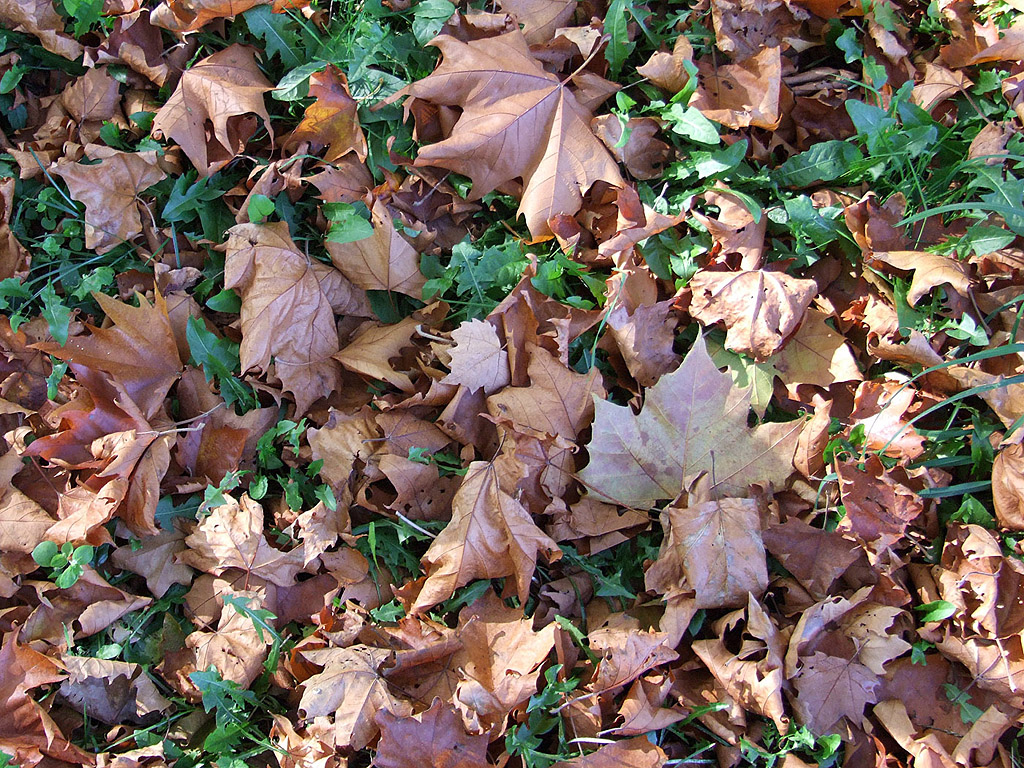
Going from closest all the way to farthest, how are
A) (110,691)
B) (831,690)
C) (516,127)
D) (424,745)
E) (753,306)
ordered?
1. (424,745)
2. (831,690)
3. (110,691)
4. (753,306)
5. (516,127)

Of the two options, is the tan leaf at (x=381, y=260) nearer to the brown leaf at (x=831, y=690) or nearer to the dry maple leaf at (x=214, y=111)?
the dry maple leaf at (x=214, y=111)

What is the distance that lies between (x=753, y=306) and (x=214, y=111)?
174 centimetres

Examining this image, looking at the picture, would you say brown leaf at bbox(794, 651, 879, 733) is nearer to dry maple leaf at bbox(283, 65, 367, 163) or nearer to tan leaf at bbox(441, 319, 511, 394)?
tan leaf at bbox(441, 319, 511, 394)

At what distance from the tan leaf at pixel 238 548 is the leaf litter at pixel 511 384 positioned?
1cm

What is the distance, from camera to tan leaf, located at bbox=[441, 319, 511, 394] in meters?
2.03

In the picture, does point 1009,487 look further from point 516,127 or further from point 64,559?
point 64,559

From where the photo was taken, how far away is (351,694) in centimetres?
182

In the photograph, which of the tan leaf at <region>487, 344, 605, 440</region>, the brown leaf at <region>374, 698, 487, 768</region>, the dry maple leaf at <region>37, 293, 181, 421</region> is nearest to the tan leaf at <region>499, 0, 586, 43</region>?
the tan leaf at <region>487, 344, 605, 440</region>

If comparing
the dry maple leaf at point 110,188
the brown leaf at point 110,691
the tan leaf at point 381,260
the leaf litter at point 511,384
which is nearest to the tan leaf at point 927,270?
the leaf litter at point 511,384

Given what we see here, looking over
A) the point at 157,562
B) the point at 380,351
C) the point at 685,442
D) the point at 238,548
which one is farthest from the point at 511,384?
the point at 157,562

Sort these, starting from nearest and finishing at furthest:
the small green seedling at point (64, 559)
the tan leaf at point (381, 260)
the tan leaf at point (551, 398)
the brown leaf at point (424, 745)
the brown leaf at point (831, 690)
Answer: the brown leaf at point (424, 745) < the brown leaf at point (831, 690) < the small green seedling at point (64, 559) < the tan leaf at point (551, 398) < the tan leaf at point (381, 260)

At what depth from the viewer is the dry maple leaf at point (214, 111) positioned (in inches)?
89.4

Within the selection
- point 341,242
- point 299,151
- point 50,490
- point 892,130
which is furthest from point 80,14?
point 892,130

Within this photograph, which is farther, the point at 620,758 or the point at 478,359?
the point at 478,359
